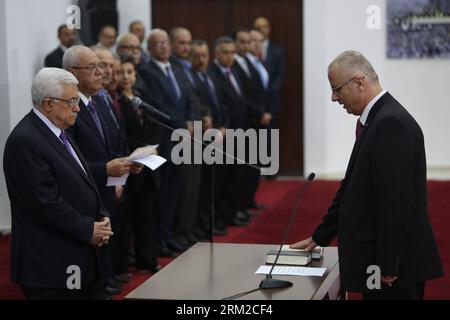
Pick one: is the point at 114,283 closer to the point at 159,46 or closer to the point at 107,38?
the point at 159,46

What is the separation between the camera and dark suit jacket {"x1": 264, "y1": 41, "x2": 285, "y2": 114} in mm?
9462

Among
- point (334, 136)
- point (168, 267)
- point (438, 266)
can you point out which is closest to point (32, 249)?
point (168, 267)

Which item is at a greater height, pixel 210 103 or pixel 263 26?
pixel 263 26

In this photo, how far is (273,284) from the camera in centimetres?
310

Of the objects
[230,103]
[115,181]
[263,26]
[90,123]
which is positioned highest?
[263,26]

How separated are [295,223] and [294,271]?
4.00 meters

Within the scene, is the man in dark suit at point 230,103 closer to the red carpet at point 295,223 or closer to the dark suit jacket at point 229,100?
the dark suit jacket at point 229,100

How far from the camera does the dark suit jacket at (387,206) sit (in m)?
3.03

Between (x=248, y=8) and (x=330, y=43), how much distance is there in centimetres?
113

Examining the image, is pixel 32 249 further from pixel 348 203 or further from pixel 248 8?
pixel 248 8

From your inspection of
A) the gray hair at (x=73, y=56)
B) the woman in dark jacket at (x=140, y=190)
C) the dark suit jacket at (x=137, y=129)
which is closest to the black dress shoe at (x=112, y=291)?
the woman in dark jacket at (x=140, y=190)

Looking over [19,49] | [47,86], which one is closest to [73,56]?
[47,86]

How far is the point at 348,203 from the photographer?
3.16m

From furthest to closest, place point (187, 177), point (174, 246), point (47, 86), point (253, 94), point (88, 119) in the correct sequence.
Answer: point (253, 94)
point (187, 177)
point (174, 246)
point (88, 119)
point (47, 86)
